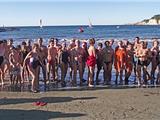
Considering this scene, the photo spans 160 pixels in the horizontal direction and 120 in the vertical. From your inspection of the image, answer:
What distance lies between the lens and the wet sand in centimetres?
1500

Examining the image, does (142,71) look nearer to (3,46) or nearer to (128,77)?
(128,77)

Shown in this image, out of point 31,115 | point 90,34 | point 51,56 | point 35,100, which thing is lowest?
point 31,115

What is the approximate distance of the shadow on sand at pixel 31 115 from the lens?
14.8 meters

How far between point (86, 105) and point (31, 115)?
2178mm

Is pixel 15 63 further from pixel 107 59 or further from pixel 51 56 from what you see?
pixel 107 59

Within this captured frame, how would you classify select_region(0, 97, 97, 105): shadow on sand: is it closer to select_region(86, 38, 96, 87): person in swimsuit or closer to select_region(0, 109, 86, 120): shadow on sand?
select_region(0, 109, 86, 120): shadow on sand

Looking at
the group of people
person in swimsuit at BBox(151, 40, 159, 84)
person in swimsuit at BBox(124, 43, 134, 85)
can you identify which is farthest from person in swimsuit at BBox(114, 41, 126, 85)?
person in swimsuit at BBox(151, 40, 159, 84)

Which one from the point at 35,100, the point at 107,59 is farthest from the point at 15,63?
the point at 107,59

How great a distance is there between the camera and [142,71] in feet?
71.3

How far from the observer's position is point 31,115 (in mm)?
15156

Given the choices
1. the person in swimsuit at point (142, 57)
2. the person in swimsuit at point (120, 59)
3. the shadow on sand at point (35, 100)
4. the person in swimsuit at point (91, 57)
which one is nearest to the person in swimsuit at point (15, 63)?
the person in swimsuit at point (91, 57)

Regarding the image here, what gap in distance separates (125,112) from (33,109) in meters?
2.67

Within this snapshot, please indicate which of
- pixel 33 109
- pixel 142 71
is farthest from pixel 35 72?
pixel 142 71

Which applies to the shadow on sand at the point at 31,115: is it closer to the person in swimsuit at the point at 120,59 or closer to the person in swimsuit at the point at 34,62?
the person in swimsuit at the point at 34,62
